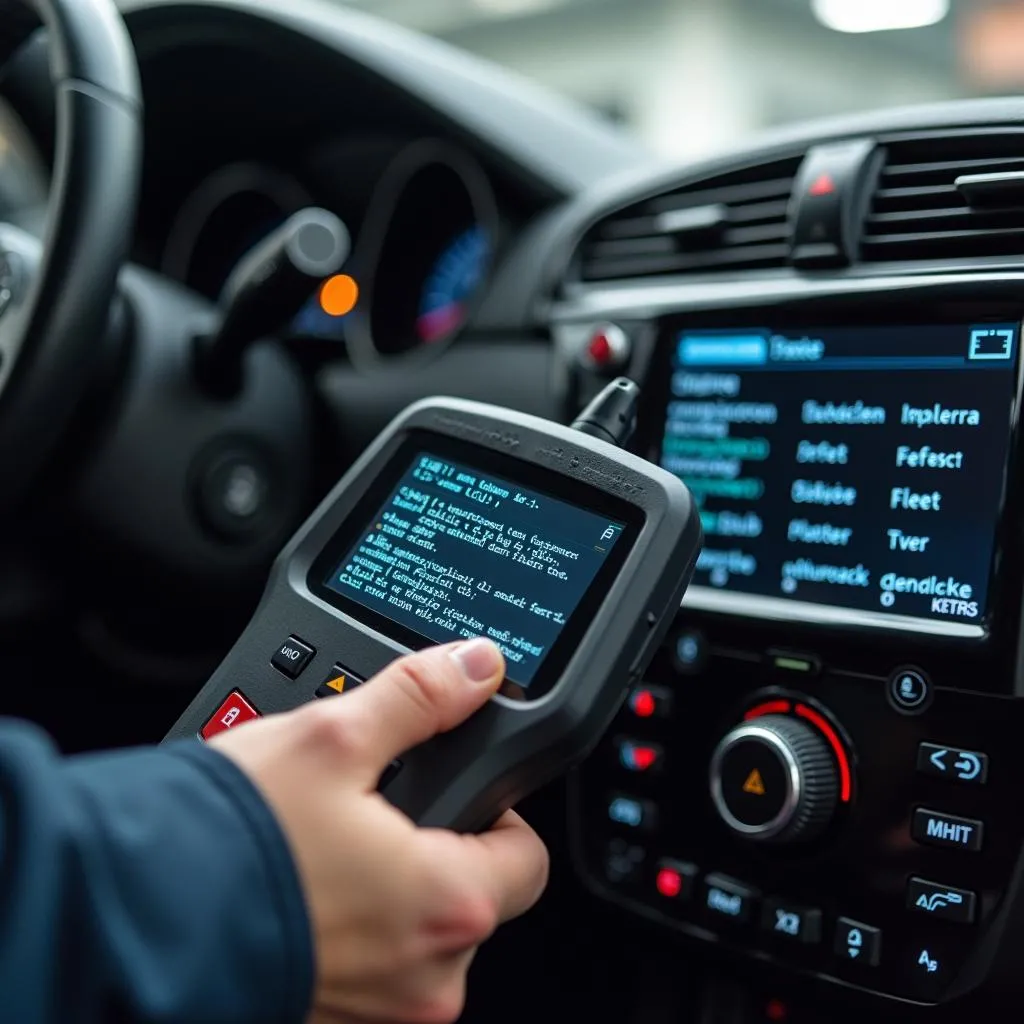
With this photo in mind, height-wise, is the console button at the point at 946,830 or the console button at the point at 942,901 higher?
the console button at the point at 946,830

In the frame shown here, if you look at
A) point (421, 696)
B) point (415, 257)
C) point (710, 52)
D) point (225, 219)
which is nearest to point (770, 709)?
point (421, 696)

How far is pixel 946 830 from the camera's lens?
0.74m

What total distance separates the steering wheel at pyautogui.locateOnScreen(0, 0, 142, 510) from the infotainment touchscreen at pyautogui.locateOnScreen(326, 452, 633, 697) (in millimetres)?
246

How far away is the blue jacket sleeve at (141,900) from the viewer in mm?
428

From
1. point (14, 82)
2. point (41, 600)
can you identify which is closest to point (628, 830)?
point (41, 600)

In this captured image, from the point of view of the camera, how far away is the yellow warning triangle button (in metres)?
0.78

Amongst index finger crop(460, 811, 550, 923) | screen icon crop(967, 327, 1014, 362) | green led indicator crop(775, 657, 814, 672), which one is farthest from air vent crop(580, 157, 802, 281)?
index finger crop(460, 811, 550, 923)

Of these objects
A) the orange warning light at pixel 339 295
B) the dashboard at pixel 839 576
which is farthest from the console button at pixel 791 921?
the orange warning light at pixel 339 295

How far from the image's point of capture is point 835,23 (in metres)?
7.83

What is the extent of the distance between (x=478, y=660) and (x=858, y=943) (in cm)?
35

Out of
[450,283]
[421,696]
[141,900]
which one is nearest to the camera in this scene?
[141,900]

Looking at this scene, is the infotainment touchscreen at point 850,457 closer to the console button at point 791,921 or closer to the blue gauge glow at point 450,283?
the console button at point 791,921

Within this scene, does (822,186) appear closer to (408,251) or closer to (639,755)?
(639,755)

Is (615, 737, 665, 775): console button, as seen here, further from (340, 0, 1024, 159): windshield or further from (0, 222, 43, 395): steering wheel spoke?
(340, 0, 1024, 159): windshield
